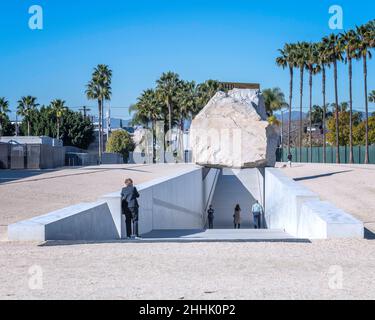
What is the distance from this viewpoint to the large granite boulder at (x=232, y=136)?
38156 millimetres

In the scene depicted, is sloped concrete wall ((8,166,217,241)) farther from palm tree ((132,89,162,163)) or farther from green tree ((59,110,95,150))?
green tree ((59,110,95,150))

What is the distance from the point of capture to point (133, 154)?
112 metres

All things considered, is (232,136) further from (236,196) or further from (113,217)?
(113,217)

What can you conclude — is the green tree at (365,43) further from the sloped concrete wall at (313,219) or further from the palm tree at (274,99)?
the sloped concrete wall at (313,219)

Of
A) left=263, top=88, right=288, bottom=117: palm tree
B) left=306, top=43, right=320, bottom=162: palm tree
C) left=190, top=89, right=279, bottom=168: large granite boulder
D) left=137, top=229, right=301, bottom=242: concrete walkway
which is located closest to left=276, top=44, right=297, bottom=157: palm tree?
left=306, top=43, right=320, bottom=162: palm tree

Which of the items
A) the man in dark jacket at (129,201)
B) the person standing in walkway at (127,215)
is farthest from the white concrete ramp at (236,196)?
the man in dark jacket at (129,201)

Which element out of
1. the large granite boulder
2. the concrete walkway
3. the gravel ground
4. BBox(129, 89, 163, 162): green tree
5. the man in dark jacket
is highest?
BBox(129, 89, 163, 162): green tree

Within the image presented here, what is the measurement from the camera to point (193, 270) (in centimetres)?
937

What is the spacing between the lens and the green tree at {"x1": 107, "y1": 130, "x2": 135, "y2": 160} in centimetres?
11319

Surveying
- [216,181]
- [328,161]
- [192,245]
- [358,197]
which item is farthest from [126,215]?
[328,161]

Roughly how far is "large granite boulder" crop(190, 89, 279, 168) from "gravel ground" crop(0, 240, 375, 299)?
1021 inches
